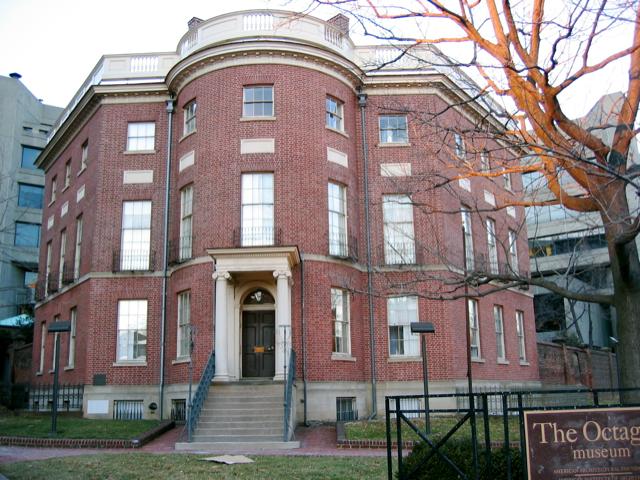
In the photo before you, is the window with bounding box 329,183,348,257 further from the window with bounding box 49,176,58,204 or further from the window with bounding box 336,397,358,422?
the window with bounding box 49,176,58,204

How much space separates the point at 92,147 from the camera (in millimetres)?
27391

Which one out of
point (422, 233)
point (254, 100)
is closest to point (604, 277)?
point (422, 233)

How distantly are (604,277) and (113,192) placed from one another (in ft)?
105

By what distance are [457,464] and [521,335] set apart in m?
22.7

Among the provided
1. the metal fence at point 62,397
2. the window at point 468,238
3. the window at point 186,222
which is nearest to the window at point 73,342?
the metal fence at point 62,397

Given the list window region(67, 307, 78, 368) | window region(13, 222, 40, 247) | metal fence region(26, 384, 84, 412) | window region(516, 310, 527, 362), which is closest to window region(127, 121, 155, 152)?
window region(67, 307, 78, 368)

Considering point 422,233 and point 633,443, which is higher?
point 422,233

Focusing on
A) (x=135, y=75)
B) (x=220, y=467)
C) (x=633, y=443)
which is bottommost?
(x=220, y=467)

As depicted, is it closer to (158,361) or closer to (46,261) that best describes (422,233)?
(158,361)

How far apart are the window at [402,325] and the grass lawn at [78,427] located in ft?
28.0

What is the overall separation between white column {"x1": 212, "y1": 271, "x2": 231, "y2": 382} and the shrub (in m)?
12.1

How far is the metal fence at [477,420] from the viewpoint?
837 cm

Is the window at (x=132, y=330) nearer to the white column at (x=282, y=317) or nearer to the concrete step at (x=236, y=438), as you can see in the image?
the white column at (x=282, y=317)

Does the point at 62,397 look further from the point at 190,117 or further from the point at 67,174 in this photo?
the point at 190,117
